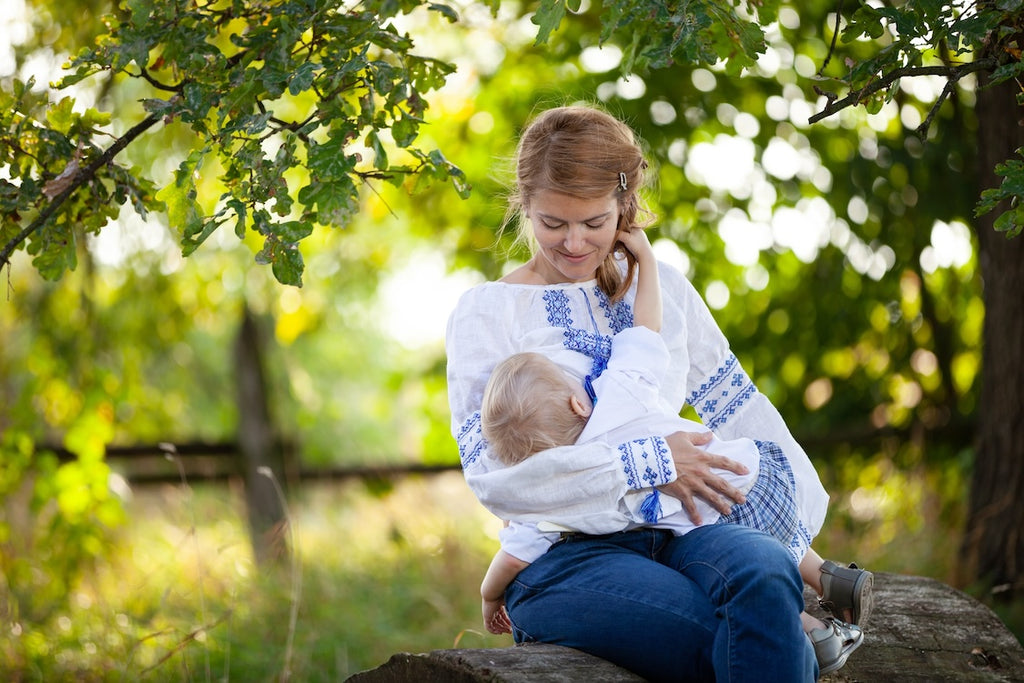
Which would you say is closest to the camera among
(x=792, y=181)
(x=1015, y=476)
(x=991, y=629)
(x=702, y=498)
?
(x=702, y=498)

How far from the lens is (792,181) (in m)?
5.41

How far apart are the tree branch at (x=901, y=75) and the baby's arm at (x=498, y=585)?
1199mm

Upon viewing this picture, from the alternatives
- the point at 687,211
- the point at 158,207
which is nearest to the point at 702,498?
the point at 158,207

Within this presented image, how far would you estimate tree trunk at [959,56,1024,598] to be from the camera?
4375mm

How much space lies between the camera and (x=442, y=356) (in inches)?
255

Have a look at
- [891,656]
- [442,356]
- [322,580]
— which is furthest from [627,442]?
[442,356]

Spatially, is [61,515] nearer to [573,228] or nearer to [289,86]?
[289,86]

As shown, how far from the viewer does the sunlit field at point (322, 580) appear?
13.2 feet

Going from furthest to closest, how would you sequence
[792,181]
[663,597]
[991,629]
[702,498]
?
[792,181] → [991,629] → [702,498] → [663,597]

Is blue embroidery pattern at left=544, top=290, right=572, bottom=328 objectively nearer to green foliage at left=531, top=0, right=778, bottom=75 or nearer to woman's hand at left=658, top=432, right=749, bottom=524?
woman's hand at left=658, top=432, right=749, bottom=524

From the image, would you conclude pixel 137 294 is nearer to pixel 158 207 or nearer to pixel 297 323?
pixel 297 323

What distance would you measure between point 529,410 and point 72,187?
123 centimetres

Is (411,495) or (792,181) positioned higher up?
(792,181)

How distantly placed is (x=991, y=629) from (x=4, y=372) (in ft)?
18.6
